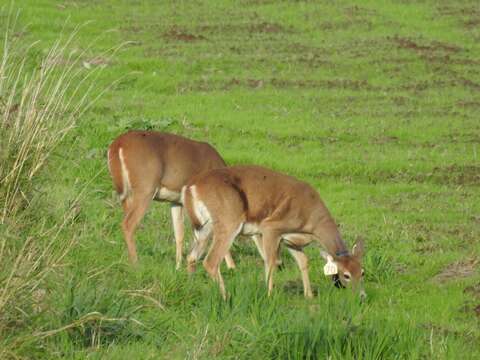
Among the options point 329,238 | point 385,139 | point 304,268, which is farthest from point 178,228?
point 385,139

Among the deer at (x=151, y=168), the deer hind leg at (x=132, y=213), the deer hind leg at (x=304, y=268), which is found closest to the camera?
the deer hind leg at (x=304, y=268)

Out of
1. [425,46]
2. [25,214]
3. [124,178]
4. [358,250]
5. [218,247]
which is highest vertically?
[25,214]

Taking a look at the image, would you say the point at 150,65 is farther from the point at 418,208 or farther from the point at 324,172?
the point at 418,208

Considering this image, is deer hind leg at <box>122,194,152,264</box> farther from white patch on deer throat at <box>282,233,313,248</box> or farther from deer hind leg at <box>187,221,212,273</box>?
white patch on deer throat at <box>282,233,313,248</box>

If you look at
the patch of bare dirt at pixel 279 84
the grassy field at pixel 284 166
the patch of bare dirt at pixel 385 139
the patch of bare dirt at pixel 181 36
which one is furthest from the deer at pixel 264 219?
the patch of bare dirt at pixel 181 36

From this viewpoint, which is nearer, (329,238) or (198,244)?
(198,244)

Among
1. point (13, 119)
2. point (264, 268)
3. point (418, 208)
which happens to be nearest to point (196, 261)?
point (264, 268)

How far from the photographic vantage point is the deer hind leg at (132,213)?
10664 mm

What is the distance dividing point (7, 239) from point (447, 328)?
10.6 feet

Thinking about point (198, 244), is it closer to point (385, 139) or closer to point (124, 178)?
point (124, 178)

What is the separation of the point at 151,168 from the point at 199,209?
4.02 feet

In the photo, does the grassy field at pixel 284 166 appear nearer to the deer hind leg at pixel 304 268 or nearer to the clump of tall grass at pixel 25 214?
the clump of tall grass at pixel 25 214

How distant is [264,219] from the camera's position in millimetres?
10289

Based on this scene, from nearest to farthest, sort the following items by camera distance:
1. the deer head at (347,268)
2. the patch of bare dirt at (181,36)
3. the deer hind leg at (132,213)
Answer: the deer head at (347,268) → the deer hind leg at (132,213) → the patch of bare dirt at (181,36)
